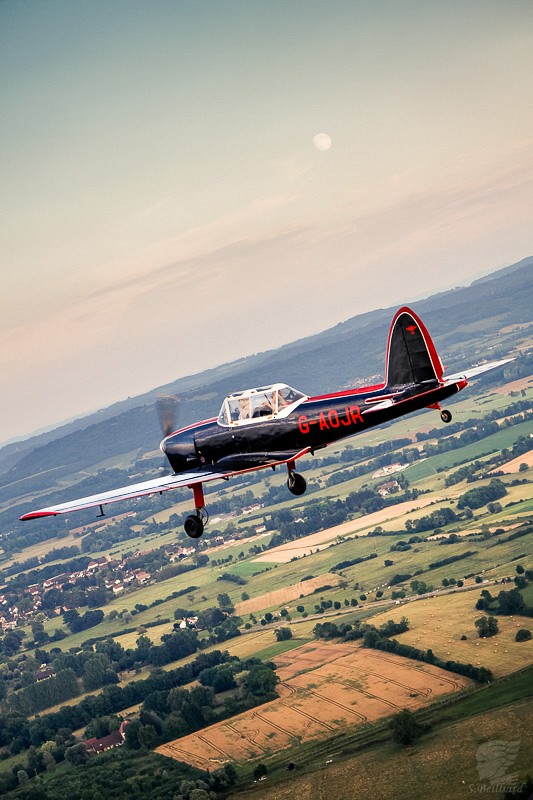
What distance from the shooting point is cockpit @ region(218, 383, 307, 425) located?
126 ft

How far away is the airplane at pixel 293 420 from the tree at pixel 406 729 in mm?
80524

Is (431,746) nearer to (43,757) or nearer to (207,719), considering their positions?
(207,719)

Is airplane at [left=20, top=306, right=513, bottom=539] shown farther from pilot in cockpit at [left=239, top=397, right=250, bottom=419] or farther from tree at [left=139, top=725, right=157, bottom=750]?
tree at [left=139, top=725, right=157, bottom=750]

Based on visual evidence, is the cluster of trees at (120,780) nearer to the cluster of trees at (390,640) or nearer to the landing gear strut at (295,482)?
the cluster of trees at (390,640)

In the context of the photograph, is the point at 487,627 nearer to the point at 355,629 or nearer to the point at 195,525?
the point at 355,629

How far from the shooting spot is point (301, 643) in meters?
156

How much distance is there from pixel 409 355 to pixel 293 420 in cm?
585

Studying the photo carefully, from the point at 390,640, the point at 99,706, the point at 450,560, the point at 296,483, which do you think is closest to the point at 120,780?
the point at 99,706

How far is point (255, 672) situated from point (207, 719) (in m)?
10.6

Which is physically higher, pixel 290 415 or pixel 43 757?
pixel 290 415

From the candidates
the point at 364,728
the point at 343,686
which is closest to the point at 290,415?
the point at 364,728

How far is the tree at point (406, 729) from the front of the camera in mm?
109938

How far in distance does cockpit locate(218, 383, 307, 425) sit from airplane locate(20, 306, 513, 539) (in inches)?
1.6

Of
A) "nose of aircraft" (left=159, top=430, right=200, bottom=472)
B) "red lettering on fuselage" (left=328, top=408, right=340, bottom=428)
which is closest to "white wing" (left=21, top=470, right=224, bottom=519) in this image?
"nose of aircraft" (left=159, top=430, right=200, bottom=472)
